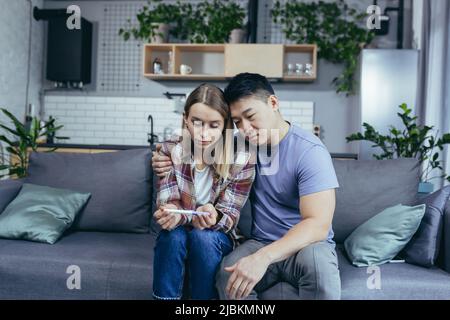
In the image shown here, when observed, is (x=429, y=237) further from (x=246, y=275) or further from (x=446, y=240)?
(x=246, y=275)

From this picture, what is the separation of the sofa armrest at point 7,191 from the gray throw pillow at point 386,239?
1.64 m

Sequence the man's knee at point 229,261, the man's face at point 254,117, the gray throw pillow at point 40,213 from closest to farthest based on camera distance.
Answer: the man's knee at point 229,261 < the man's face at point 254,117 < the gray throw pillow at point 40,213

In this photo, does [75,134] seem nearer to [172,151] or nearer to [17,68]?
[17,68]

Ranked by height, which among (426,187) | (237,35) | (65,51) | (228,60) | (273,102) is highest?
(237,35)

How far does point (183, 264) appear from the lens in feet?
4.75

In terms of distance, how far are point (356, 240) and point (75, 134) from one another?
12.8 feet

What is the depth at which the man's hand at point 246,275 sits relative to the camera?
49.1 inches

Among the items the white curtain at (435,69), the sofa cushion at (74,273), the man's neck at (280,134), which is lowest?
the sofa cushion at (74,273)

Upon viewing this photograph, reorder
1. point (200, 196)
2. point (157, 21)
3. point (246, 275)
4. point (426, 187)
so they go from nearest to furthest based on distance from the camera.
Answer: point (246, 275) → point (200, 196) → point (426, 187) → point (157, 21)

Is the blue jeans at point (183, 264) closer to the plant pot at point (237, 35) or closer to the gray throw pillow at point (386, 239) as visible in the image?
the gray throw pillow at point (386, 239)

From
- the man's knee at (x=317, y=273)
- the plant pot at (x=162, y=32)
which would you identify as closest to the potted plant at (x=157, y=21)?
the plant pot at (x=162, y=32)

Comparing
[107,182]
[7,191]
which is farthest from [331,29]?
[7,191]

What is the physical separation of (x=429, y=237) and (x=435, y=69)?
2.27 m

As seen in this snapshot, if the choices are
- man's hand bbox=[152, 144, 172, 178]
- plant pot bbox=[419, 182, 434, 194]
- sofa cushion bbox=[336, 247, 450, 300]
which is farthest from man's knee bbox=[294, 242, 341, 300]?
plant pot bbox=[419, 182, 434, 194]
